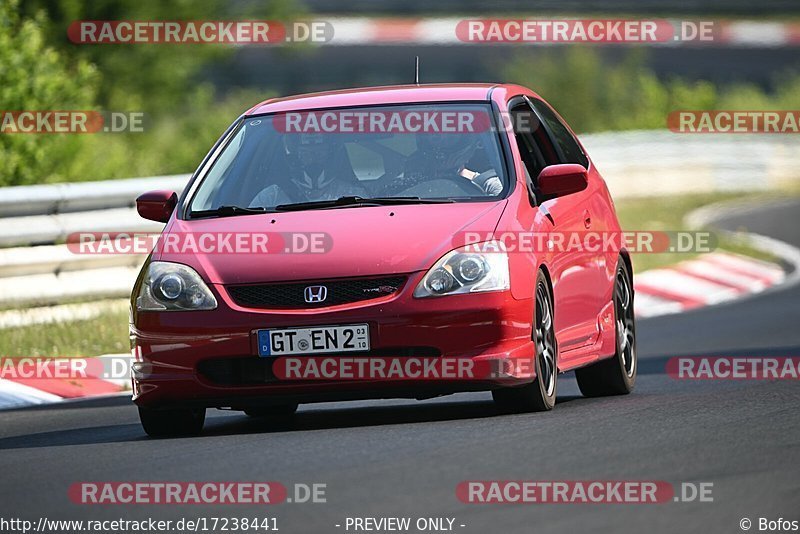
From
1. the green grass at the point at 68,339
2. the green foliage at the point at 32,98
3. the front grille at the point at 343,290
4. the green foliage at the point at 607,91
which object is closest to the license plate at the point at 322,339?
the front grille at the point at 343,290

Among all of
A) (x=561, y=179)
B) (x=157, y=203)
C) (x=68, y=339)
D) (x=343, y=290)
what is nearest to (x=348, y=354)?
(x=343, y=290)

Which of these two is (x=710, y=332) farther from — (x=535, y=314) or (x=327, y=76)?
(x=327, y=76)

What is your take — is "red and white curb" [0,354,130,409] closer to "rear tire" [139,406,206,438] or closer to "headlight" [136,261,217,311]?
"rear tire" [139,406,206,438]

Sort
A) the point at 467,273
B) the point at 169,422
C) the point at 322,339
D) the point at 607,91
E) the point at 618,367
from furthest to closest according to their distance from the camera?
1. the point at 607,91
2. the point at 618,367
3. the point at 169,422
4. the point at 467,273
5. the point at 322,339

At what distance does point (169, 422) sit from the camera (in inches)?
345

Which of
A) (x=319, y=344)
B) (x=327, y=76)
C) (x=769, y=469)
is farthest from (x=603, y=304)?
(x=327, y=76)

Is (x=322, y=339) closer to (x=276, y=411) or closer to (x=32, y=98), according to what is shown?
(x=276, y=411)

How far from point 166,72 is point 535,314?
77.5 feet

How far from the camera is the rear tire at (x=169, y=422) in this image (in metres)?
8.73

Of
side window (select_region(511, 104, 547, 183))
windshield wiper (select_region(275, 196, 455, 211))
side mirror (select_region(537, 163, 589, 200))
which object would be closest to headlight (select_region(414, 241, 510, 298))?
windshield wiper (select_region(275, 196, 455, 211))

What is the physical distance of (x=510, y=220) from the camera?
8.55m

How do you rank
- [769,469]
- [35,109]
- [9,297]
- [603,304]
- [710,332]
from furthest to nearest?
1. [35,109]
2. [710,332]
3. [9,297]
4. [603,304]
5. [769,469]

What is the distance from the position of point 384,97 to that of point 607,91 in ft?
108

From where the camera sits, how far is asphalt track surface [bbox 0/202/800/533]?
6020 mm
